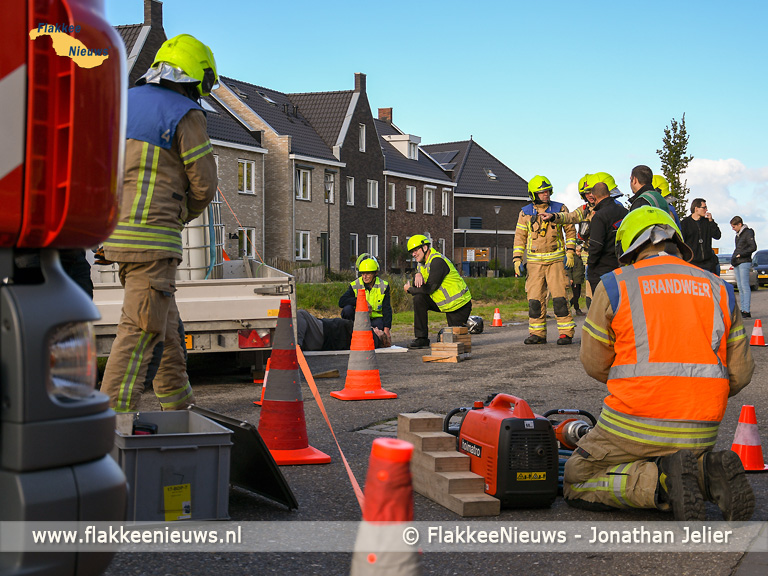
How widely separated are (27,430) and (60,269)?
40 centimetres

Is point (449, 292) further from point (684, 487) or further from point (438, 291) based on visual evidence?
point (684, 487)

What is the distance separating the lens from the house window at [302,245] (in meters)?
43.8

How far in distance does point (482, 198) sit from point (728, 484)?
62217mm

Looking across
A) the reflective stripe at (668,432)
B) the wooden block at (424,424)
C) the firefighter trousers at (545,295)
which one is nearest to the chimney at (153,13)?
the firefighter trousers at (545,295)

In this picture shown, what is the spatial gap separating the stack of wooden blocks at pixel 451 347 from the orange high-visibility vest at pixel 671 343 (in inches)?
268

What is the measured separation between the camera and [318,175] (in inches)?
1810

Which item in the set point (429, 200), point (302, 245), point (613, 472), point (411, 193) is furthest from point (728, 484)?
point (429, 200)

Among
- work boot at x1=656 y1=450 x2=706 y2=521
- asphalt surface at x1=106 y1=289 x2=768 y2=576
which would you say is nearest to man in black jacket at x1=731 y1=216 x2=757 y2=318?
asphalt surface at x1=106 y1=289 x2=768 y2=576

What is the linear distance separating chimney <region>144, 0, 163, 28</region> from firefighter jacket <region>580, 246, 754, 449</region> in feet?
113

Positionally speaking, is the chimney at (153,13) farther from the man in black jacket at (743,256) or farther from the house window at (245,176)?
the man in black jacket at (743,256)

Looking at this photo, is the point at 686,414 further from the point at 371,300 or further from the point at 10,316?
the point at 371,300

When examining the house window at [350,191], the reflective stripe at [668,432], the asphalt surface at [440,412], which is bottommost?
the asphalt surface at [440,412]

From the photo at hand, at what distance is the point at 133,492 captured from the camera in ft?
12.6

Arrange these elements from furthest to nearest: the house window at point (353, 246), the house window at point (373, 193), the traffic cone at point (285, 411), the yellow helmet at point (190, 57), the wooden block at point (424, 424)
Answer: the house window at point (373, 193) → the house window at point (353, 246) → the traffic cone at point (285, 411) → the yellow helmet at point (190, 57) → the wooden block at point (424, 424)
